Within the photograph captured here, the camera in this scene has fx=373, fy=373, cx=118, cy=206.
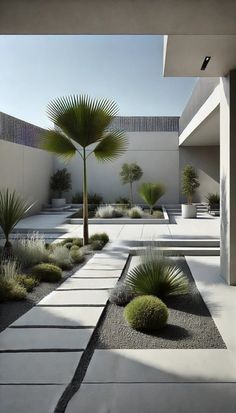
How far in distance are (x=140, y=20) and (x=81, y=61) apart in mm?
5836

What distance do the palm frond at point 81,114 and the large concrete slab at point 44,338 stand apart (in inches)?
195

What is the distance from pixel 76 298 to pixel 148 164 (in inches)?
579

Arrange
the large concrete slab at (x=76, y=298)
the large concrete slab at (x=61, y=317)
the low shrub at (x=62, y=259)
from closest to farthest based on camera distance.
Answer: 1. the large concrete slab at (x=61, y=317)
2. the large concrete slab at (x=76, y=298)
3. the low shrub at (x=62, y=259)

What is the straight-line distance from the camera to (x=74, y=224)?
39.4 feet

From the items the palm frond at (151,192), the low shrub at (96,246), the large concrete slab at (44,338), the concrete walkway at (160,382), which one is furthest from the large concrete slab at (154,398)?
the palm frond at (151,192)

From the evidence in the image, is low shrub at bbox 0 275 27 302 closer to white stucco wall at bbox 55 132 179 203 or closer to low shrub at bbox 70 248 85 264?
low shrub at bbox 70 248 85 264

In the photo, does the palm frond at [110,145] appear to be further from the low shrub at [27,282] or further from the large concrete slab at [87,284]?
the low shrub at [27,282]

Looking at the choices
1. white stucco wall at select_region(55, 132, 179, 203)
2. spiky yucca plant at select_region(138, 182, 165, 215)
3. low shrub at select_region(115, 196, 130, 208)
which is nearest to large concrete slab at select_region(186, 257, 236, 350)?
spiky yucca plant at select_region(138, 182, 165, 215)

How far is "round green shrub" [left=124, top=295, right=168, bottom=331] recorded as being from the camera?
333cm

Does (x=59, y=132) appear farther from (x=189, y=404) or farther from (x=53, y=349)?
(x=189, y=404)

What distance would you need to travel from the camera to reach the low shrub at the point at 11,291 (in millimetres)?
4250

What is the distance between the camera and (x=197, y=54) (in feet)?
14.3

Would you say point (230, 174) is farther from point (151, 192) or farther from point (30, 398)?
point (151, 192)

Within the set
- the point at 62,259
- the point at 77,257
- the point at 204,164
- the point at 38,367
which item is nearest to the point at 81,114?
the point at 77,257
